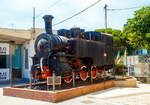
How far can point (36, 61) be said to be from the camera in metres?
10.5

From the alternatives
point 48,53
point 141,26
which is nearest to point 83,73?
point 48,53

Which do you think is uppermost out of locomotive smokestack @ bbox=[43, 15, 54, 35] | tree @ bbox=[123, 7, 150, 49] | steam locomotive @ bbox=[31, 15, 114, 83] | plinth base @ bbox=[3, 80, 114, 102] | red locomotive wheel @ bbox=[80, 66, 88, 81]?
tree @ bbox=[123, 7, 150, 49]

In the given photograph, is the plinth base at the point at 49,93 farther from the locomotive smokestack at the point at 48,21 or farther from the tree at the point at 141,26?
the tree at the point at 141,26

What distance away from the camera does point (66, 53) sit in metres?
10.2

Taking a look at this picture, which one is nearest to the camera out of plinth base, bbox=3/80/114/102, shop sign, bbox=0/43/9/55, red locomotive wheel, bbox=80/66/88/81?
plinth base, bbox=3/80/114/102

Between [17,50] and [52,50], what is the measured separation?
9.52 meters

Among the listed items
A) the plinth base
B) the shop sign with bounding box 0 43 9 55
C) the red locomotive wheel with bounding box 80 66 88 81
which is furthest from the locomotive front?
the shop sign with bounding box 0 43 9 55

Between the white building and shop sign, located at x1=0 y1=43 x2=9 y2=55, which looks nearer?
the white building

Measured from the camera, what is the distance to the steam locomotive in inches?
367

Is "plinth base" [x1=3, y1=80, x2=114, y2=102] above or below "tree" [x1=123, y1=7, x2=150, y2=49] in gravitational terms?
below

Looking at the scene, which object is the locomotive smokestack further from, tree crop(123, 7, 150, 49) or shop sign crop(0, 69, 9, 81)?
tree crop(123, 7, 150, 49)

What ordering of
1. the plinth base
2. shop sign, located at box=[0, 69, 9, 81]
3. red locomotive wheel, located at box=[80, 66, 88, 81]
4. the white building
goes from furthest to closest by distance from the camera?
shop sign, located at box=[0, 69, 9, 81], the white building, red locomotive wheel, located at box=[80, 66, 88, 81], the plinth base

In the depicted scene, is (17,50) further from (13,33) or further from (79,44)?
(79,44)

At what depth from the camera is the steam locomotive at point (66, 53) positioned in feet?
30.6
